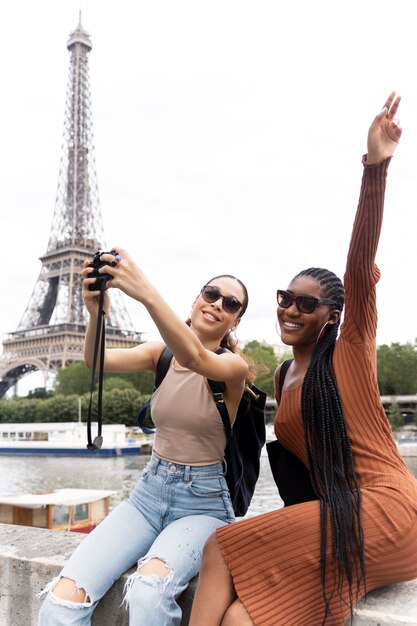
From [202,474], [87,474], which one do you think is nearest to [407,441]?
[87,474]

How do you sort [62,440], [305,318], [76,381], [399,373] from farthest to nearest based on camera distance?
[76,381] → [399,373] → [62,440] → [305,318]

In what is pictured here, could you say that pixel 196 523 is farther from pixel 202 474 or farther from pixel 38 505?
pixel 38 505

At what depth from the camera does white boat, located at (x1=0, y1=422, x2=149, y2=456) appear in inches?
1443

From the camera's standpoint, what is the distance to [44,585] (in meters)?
2.78

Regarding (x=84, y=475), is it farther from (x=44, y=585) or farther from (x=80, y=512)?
(x=44, y=585)

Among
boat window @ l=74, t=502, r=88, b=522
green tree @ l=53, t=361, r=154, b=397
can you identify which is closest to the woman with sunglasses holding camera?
boat window @ l=74, t=502, r=88, b=522

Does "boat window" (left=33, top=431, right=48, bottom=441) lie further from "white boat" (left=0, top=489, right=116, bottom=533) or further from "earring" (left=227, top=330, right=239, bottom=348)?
"earring" (left=227, top=330, right=239, bottom=348)

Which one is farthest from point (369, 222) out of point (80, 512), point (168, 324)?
point (80, 512)

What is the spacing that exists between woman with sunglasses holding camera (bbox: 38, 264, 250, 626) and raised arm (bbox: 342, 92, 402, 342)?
0.50 meters

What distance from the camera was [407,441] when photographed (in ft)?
126

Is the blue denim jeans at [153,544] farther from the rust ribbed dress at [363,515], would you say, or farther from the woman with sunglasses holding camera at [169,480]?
the rust ribbed dress at [363,515]

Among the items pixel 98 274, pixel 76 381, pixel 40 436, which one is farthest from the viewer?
pixel 76 381

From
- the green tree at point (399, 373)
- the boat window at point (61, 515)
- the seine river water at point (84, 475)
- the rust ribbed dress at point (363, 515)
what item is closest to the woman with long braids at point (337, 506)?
the rust ribbed dress at point (363, 515)

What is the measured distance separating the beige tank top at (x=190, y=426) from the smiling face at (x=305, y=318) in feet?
1.30
